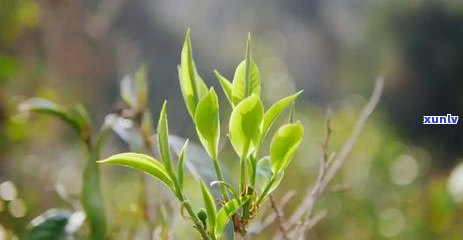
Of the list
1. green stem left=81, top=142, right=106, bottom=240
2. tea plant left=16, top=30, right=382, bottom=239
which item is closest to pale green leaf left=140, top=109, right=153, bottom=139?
green stem left=81, top=142, right=106, bottom=240

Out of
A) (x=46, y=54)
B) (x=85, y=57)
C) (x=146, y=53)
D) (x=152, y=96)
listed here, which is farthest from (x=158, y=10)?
(x=46, y=54)

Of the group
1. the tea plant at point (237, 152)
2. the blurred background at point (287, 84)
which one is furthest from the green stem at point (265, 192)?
the blurred background at point (287, 84)

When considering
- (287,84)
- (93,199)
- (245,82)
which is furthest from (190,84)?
(287,84)

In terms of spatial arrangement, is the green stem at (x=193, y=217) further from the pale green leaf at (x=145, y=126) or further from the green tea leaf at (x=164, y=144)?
the pale green leaf at (x=145, y=126)

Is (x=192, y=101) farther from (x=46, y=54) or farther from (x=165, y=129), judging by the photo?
(x=46, y=54)

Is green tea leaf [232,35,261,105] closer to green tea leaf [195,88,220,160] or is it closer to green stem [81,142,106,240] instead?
green tea leaf [195,88,220,160]

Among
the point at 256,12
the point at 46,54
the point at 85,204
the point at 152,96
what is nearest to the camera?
the point at 85,204

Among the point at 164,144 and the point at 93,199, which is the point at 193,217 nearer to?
the point at 164,144
